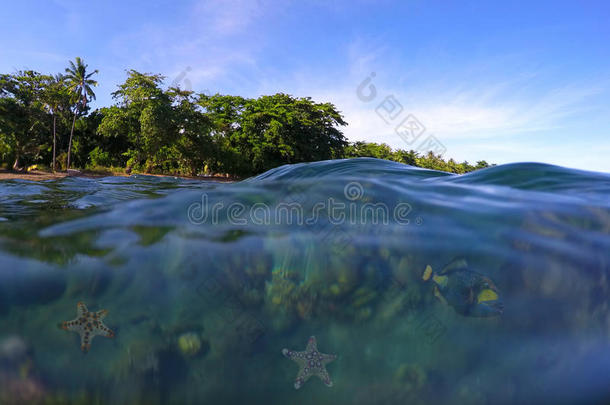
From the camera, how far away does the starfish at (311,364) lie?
2014 millimetres

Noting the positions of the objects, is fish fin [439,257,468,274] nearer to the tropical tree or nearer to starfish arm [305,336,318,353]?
starfish arm [305,336,318,353]

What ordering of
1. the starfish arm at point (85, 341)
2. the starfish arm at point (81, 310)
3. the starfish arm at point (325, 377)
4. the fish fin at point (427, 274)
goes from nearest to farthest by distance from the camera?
the starfish arm at point (325, 377) < the starfish arm at point (85, 341) < the starfish arm at point (81, 310) < the fish fin at point (427, 274)

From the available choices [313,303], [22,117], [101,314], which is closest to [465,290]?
[313,303]

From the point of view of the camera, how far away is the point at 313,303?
2.40 m

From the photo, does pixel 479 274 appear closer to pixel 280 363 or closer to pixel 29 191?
pixel 280 363

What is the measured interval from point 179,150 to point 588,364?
3347 cm

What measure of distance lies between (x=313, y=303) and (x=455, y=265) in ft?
3.79

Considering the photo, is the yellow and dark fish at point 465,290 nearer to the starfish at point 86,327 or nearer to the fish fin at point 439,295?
the fish fin at point 439,295

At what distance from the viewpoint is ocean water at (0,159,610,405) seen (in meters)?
2.03

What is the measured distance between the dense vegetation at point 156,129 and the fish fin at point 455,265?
2914 cm

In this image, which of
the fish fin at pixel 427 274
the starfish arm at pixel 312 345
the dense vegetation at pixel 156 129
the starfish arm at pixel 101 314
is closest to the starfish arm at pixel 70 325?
the starfish arm at pixel 101 314

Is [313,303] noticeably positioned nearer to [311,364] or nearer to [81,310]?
[311,364]

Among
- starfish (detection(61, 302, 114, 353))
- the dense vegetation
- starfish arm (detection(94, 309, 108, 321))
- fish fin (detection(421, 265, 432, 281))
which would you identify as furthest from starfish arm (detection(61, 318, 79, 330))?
the dense vegetation

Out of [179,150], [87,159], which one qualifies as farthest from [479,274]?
[87,159]
